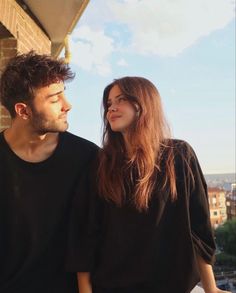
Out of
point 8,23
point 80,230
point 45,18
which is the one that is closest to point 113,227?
point 80,230

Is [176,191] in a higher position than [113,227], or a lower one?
higher

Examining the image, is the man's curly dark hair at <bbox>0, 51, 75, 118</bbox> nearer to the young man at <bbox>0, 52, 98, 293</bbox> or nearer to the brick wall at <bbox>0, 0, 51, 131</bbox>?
the young man at <bbox>0, 52, 98, 293</bbox>

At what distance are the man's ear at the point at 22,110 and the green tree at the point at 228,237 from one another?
5243 cm

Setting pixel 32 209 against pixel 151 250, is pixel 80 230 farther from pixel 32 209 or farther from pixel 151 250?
pixel 151 250

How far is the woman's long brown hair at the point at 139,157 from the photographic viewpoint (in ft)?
6.23

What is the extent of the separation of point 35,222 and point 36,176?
213 mm

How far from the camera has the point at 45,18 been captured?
3.81m

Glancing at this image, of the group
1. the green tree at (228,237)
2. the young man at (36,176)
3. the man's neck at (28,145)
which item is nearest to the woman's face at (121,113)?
the young man at (36,176)

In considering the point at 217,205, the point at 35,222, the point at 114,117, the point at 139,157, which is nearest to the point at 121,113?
the point at 114,117

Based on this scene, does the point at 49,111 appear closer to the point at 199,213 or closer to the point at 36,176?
the point at 36,176

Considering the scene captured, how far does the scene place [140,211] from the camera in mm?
1876

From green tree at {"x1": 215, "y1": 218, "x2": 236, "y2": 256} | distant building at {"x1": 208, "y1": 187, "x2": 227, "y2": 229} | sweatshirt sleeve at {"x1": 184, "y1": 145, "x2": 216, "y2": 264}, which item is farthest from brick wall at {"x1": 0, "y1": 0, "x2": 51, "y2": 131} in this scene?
distant building at {"x1": 208, "y1": 187, "x2": 227, "y2": 229}

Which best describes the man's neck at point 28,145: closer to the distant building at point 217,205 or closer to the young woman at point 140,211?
the young woman at point 140,211

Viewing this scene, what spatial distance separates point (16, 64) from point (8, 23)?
118 cm
